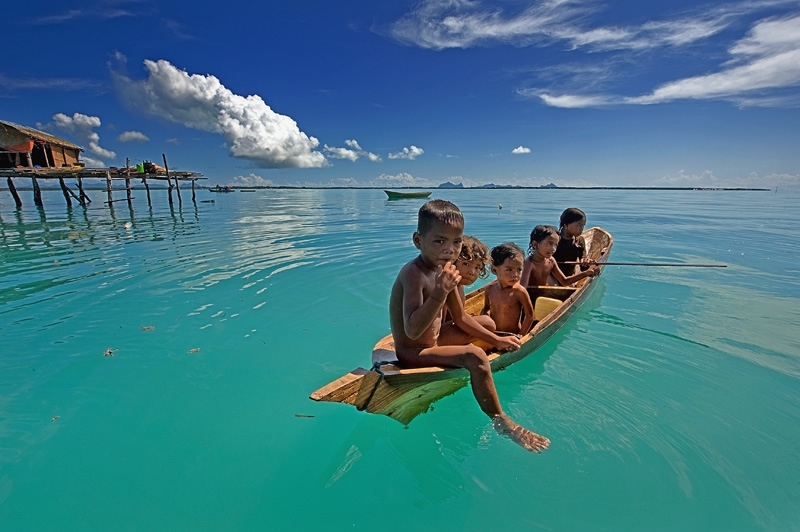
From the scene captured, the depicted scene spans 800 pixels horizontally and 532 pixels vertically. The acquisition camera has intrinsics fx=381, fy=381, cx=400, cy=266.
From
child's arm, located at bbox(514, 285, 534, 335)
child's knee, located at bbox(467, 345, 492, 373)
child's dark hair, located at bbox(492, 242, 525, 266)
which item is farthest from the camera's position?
child's arm, located at bbox(514, 285, 534, 335)

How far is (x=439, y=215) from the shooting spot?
2781 millimetres

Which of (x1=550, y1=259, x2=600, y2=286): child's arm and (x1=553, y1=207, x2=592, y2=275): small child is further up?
(x1=553, y1=207, x2=592, y2=275): small child

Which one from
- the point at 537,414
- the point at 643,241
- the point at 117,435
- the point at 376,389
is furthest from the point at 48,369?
the point at 643,241

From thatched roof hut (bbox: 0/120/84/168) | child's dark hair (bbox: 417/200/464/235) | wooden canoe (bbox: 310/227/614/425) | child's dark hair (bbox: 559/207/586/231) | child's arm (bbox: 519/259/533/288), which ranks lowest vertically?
wooden canoe (bbox: 310/227/614/425)

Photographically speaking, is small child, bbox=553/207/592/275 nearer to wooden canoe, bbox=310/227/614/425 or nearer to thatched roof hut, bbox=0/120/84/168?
wooden canoe, bbox=310/227/614/425

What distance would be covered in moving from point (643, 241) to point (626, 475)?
14.8 meters

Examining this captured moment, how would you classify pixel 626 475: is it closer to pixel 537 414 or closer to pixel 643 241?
pixel 537 414

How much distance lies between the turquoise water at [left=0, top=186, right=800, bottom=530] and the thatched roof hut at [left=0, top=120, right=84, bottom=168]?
2395cm

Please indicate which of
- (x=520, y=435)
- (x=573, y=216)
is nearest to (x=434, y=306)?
(x=520, y=435)

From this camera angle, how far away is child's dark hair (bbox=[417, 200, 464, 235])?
279 centimetres

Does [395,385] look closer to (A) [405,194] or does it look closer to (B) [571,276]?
(B) [571,276]

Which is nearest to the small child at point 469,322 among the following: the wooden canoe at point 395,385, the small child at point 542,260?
the wooden canoe at point 395,385

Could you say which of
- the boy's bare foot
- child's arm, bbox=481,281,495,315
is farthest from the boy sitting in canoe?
child's arm, bbox=481,281,495,315

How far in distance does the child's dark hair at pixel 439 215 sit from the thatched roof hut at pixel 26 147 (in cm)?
3132
